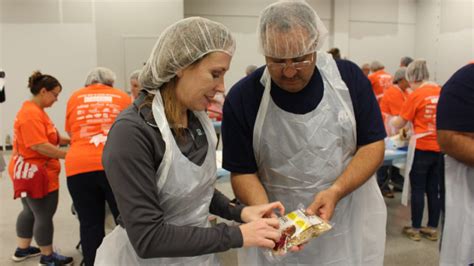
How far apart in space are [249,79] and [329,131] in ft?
1.15

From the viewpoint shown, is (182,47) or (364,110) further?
(364,110)

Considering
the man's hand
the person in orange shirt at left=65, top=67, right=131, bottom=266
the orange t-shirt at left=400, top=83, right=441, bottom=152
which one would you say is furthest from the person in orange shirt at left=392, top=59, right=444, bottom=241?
the person in orange shirt at left=65, top=67, right=131, bottom=266

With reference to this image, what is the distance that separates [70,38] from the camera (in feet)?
22.4

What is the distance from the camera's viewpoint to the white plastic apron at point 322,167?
1.40m

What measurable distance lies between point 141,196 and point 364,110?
851mm

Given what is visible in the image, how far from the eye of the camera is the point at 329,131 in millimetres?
1396

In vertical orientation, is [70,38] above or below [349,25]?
below

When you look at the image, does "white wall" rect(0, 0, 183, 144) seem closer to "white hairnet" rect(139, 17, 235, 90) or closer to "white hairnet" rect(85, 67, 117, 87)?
"white hairnet" rect(85, 67, 117, 87)

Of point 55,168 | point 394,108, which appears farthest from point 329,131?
point 394,108

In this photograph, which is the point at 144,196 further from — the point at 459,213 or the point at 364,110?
the point at 459,213

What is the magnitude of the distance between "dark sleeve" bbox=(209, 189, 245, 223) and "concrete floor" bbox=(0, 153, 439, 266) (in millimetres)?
1662

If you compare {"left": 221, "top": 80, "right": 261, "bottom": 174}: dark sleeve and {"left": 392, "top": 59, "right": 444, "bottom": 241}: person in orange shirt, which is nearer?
{"left": 221, "top": 80, "right": 261, "bottom": 174}: dark sleeve

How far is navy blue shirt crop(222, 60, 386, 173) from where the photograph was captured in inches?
55.5

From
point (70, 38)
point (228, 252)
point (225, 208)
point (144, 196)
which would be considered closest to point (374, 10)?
point (70, 38)
